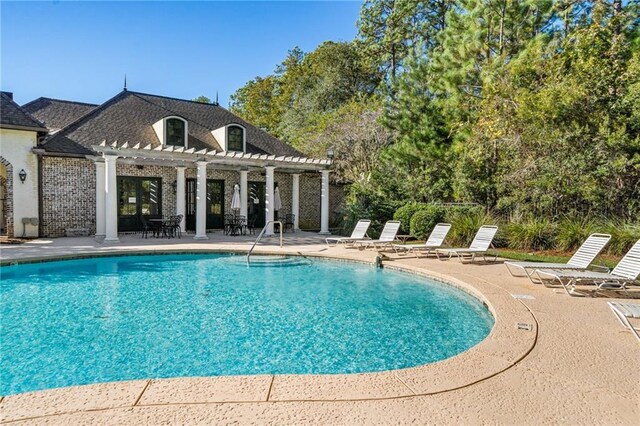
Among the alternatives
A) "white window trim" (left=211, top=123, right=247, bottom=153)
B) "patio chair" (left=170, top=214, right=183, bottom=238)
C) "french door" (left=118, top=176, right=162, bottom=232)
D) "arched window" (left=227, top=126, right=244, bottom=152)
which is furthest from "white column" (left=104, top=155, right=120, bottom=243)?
"arched window" (left=227, top=126, right=244, bottom=152)

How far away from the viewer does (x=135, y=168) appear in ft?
57.3

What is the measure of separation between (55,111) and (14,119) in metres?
4.09

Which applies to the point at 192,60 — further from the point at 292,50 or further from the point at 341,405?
the point at 292,50

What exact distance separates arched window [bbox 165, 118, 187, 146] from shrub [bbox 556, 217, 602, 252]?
14692 millimetres

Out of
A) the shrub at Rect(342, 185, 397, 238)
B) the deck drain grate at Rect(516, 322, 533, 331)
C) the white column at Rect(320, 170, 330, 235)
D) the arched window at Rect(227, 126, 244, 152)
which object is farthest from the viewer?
the arched window at Rect(227, 126, 244, 152)

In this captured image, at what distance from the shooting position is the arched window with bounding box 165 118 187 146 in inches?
699

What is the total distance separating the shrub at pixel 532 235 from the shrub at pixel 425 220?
106 inches

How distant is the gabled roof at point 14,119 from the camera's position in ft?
47.3

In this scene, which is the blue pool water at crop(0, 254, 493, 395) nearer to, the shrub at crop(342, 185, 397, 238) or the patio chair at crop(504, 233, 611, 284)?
the patio chair at crop(504, 233, 611, 284)

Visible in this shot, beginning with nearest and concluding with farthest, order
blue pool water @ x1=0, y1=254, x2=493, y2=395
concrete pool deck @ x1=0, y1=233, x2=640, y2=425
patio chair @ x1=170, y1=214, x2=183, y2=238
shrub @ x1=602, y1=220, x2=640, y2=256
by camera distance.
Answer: concrete pool deck @ x1=0, y1=233, x2=640, y2=425 < blue pool water @ x1=0, y1=254, x2=493, y2=395 < shrub @ x1=602, y1=220, x2=640, y2=256 < patio chair @ x1=170, y1=214, x2=183, y2=238

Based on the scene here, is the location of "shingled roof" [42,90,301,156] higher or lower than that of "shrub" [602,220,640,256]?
higher

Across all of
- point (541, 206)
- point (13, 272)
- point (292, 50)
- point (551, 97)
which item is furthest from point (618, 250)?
point (292, 50)

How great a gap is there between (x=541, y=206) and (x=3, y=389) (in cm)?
1350

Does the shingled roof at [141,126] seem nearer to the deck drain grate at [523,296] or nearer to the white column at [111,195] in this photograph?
the white column at [111,195]
